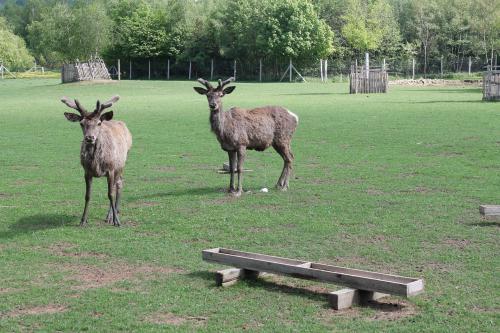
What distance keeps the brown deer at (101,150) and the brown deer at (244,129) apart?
2585 millimetres

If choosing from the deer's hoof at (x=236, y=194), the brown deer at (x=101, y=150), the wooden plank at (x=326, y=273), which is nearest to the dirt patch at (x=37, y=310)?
the wooden plank at (x=326, y=273)

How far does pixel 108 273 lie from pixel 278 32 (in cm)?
7215

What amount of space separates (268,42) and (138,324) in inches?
2897

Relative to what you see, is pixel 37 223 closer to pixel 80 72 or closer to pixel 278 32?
pixel 80 72

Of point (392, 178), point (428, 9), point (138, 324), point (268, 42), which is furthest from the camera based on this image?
point (428, 9)

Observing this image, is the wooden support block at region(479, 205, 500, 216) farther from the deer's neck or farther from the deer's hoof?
the deer's neck

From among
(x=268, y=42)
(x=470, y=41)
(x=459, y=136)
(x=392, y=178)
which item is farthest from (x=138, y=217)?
(x=470, y=41)

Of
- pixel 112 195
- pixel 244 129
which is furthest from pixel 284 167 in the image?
pixel 112 195

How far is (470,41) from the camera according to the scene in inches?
3339

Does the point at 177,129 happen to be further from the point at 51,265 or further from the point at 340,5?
the point at 340,5

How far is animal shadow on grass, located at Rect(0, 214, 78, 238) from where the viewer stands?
37.9 feet

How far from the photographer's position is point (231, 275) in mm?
8531

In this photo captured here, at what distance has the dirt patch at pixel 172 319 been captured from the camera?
7352 millimetres

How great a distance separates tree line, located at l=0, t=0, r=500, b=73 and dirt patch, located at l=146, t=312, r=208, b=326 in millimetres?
72298
